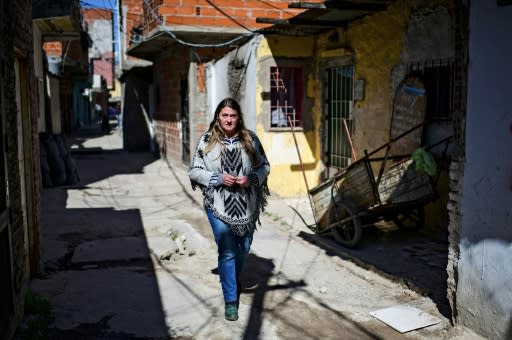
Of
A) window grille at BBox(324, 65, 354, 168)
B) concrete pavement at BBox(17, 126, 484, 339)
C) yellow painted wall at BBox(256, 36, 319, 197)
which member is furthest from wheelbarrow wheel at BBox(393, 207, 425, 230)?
yellow painted wall at BBox(256, 36, 319, 197)

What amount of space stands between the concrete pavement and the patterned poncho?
818mm

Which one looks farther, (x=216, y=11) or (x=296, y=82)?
(x=216, y=11)

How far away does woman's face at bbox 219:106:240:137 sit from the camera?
4.18 metres

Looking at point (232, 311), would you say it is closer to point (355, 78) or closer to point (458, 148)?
point (458, 148)

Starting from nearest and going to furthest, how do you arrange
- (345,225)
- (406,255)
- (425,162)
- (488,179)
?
1. (488,179)
2. (425,162)
3. (406,255)
4. (345,225)

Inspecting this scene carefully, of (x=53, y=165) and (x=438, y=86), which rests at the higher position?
(x=438, y=86)

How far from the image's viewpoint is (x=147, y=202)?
31.8 ft

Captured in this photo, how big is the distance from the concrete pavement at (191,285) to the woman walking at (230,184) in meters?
0.44

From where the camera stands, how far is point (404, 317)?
4258 mm

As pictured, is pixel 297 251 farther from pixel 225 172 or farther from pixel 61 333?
pixel 61 333

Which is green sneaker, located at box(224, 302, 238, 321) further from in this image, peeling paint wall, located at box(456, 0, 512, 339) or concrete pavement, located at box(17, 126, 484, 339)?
peeling paint wall, located at box(456, 0, 512, 339)

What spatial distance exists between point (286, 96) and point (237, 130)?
5.88 metres

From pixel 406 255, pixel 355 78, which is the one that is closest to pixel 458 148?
pixel 406 255

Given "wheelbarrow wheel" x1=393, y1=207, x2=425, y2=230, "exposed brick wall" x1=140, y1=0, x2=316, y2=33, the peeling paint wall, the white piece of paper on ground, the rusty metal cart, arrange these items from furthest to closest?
1. "exposed brick wall" x1=140, y1=0, x2=316, y2=33
2. "wheelbarrow wheel" x1=393, y1=207, x2=425, y2=230
3. the rusty metal cart
4. the white piece of paper on ground
5. the peeling paint wall
